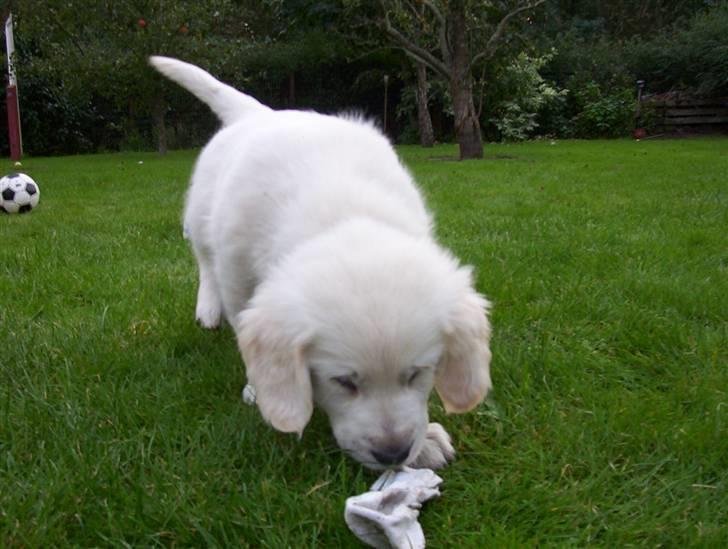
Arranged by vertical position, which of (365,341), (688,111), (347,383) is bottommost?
(347,383)

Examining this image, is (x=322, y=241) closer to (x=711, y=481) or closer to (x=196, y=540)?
(x=196, y=540)

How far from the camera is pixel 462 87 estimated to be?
12820mm

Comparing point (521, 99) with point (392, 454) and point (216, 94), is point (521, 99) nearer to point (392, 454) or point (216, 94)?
point (216, 94)

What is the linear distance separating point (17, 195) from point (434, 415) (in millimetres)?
5564

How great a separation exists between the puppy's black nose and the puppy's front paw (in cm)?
17

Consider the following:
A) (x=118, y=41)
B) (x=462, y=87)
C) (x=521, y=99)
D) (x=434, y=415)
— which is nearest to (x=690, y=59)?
(x=521, y=99)

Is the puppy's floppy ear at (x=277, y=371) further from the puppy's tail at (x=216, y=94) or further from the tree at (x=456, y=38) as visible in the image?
the tree at (x=456, y=38)

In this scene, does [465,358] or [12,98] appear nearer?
[465,358]

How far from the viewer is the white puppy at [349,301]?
5.80 feet

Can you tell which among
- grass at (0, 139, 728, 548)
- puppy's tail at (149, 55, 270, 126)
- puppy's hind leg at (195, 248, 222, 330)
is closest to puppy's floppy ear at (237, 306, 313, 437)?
grass at (0, 139, 728, 548)

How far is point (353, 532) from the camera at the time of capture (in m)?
1.68

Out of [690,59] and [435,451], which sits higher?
[690,59]

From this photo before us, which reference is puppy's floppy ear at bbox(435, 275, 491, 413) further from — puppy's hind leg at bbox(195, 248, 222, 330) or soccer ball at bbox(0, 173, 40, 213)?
soccer ball at bbox(0, 173, 40, 213)

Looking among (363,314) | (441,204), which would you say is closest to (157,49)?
(441,204)
